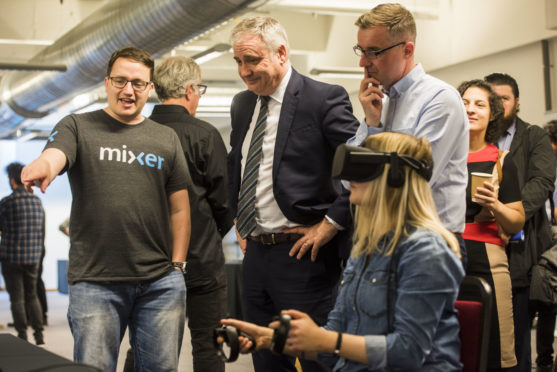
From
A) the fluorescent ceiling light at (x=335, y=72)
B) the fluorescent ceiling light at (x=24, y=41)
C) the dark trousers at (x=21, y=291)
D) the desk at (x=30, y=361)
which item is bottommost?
the dark trousers at (x=21, y=291)

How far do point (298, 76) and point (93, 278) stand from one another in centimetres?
98

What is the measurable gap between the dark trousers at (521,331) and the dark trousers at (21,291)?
490 cm

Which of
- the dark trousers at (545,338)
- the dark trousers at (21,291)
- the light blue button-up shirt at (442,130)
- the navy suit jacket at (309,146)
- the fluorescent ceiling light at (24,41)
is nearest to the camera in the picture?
the light blue button-up shirt at (442,130)

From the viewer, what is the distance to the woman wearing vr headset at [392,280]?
57.7 inches

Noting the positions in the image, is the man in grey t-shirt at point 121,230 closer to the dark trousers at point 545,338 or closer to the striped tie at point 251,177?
the striped tie at point 251,177

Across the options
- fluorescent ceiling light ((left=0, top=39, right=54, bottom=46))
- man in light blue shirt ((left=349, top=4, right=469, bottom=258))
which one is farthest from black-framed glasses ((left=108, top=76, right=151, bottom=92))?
fluorescent ceiling light ((left=0, top=39, right=54, bottom=46))

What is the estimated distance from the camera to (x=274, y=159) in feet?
7.75

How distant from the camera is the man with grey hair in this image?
3104 mm

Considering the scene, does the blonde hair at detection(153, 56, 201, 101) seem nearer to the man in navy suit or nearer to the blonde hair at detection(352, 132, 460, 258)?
the man in navy suit

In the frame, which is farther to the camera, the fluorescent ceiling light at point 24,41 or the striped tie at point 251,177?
the fluorescent ceiling light at point 24,41

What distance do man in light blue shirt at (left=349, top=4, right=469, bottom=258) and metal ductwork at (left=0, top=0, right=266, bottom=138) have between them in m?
3.13

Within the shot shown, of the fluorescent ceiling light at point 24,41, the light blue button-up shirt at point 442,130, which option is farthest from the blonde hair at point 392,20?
the fluorescent ceiling light at point 24,41

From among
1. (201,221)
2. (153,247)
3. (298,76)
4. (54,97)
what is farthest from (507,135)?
(54,97)

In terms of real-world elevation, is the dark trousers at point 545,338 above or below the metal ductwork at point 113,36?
below
